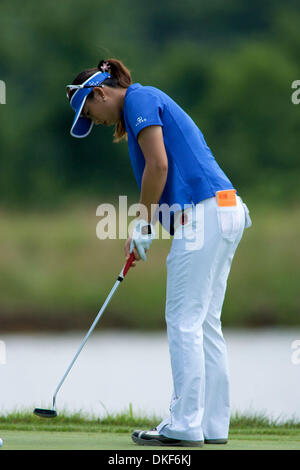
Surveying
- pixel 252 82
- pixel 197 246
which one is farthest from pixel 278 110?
pixel 197 246

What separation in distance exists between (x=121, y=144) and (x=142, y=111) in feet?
58.2

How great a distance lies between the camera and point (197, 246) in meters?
3.17

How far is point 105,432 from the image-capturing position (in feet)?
12.3

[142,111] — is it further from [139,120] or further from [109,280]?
[109,280]

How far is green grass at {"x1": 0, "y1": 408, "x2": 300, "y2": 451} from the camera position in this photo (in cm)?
316

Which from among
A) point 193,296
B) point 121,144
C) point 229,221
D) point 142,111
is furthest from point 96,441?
point 121,144

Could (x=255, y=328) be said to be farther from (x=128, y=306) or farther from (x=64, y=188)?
(x=64, y=188)

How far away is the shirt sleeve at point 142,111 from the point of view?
3137 millimetres

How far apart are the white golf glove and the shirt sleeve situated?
0.30 m

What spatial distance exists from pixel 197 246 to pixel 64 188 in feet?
54.5

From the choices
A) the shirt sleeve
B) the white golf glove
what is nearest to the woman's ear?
the shirt sleeve

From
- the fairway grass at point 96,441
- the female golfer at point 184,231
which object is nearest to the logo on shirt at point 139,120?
the female golfer at point 184,231

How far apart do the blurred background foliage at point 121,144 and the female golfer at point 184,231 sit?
7586 mm

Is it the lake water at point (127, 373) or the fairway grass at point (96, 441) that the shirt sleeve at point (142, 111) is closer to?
the fairway grass at point (96, 441)
